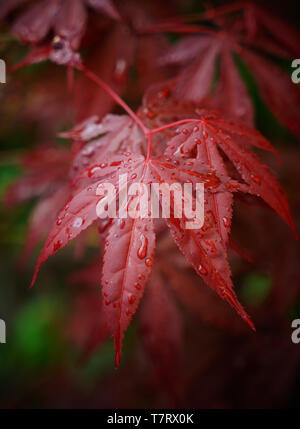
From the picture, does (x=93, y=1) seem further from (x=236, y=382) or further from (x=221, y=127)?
(x=236, y=382)

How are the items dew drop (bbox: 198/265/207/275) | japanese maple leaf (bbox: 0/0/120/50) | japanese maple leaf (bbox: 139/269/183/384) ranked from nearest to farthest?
dew drop (bbox: 198/265/207/275) → japanese maple leaf (bbox: 0/0/120/50) → japanese maple leaf (bbox: 139/269/183/384)

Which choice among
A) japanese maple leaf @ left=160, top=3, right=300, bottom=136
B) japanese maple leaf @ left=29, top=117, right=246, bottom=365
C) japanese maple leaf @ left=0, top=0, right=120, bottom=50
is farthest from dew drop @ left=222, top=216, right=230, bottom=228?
japanese maple leaf @ left=0, top=0, right=120, bottom=50

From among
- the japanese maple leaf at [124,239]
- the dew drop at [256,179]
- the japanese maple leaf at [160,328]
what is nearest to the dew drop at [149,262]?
the japanese maple leaf at [124,239]

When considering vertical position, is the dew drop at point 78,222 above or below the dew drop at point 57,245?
above

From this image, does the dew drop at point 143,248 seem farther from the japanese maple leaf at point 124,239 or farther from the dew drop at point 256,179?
the dew drop at point 256,179

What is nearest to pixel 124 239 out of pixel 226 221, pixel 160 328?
pixel 226 221

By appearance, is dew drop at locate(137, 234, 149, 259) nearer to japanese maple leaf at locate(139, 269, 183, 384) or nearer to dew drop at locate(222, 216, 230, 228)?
dew drop at locate(222, 216, 230, 228)

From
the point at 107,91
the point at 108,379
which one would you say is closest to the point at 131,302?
the point at 107,91

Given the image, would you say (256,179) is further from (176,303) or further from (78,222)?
(176,303)
